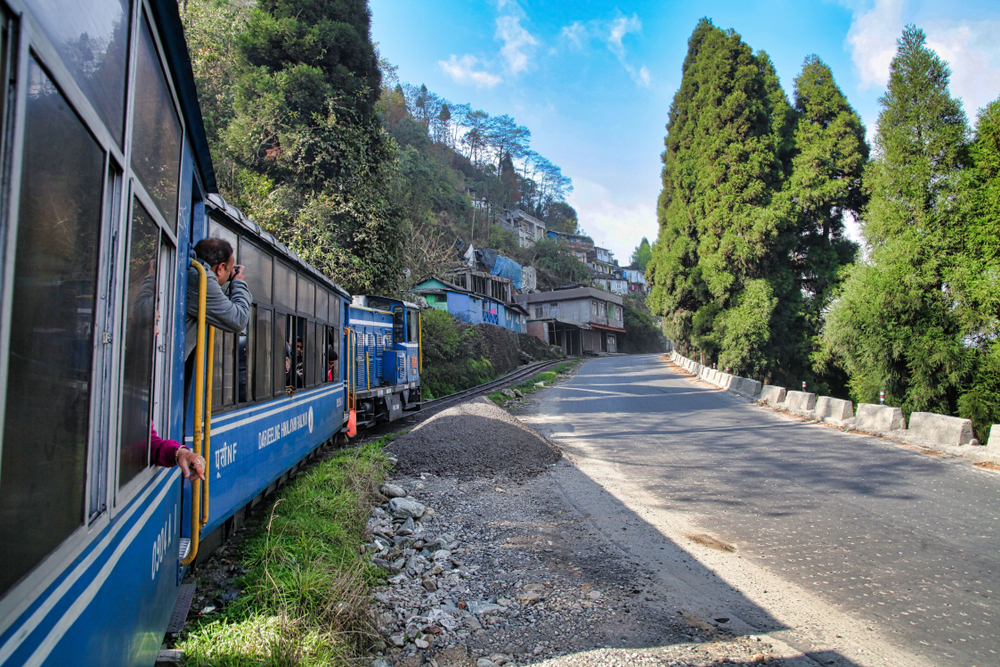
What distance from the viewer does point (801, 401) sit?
12812 millimetres

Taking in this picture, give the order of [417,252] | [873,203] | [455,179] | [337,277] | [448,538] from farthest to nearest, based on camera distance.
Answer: [455,179] < [417,252] < [337,277] < [873,203] < [448,538]

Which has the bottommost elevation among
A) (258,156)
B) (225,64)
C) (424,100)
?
(258,156)

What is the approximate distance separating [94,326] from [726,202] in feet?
76.1

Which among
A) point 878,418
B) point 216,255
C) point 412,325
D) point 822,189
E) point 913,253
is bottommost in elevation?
point 878,418

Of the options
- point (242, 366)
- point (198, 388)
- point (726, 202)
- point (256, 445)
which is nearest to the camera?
point (198, 388)

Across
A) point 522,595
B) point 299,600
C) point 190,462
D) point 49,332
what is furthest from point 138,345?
point 522,595

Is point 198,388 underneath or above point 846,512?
above

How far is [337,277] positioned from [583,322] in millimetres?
34550

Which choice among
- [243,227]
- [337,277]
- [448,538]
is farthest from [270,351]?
[337,277]

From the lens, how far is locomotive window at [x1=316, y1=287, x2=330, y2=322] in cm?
827

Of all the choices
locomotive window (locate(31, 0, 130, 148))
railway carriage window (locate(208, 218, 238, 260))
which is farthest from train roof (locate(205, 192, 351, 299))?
locomotive window (locate(31, 0, 130, 148))

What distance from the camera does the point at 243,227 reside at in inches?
196

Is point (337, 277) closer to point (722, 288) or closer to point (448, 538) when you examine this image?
point (448, 538)

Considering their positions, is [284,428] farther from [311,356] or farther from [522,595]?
[522,595]
